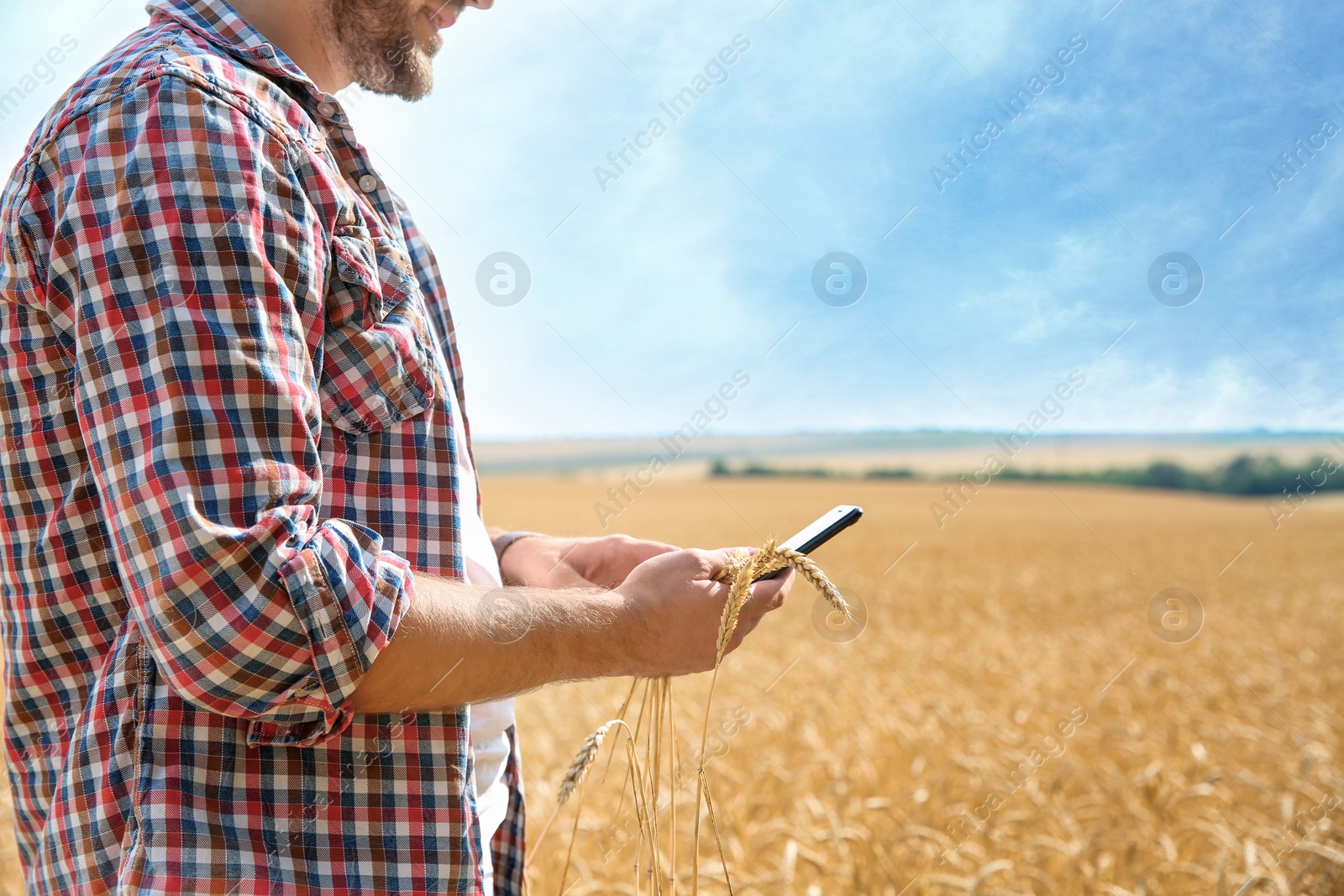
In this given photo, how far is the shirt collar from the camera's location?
45.9 inches

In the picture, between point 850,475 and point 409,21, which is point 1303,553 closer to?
point 409,21

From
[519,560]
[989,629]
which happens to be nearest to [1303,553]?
[989,629]

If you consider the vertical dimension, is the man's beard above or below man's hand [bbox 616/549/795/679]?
above

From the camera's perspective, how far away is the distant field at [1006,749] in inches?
116

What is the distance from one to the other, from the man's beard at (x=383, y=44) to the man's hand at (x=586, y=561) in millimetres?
816

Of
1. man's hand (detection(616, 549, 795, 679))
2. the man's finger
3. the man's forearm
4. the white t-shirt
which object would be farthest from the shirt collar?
the man's finger

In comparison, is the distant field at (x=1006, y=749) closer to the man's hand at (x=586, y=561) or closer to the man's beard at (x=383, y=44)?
the man's hand at (x=586, y=561)

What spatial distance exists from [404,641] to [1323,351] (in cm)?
276

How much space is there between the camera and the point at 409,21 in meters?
1.42

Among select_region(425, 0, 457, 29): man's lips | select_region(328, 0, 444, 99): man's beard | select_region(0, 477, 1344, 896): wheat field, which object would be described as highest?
select_region(425, 0, 457, 29): man's lips

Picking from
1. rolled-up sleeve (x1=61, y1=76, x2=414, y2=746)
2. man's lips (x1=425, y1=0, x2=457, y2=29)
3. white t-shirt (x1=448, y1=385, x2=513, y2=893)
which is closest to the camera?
rolled-up sleeve (x1=61, y1=76, x2=414, y2=746)

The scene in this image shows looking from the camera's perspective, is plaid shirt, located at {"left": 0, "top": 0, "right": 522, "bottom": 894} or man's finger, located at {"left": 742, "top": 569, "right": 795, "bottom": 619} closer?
plaid shirt, located at {"left": 0, "top": 0, "right": 522, "bottom": 894}

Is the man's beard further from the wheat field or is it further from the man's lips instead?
the wheat field

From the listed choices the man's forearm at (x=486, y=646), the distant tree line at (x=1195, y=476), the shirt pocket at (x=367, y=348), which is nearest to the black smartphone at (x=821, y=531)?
the man's forearm at (x=486, y=646)
